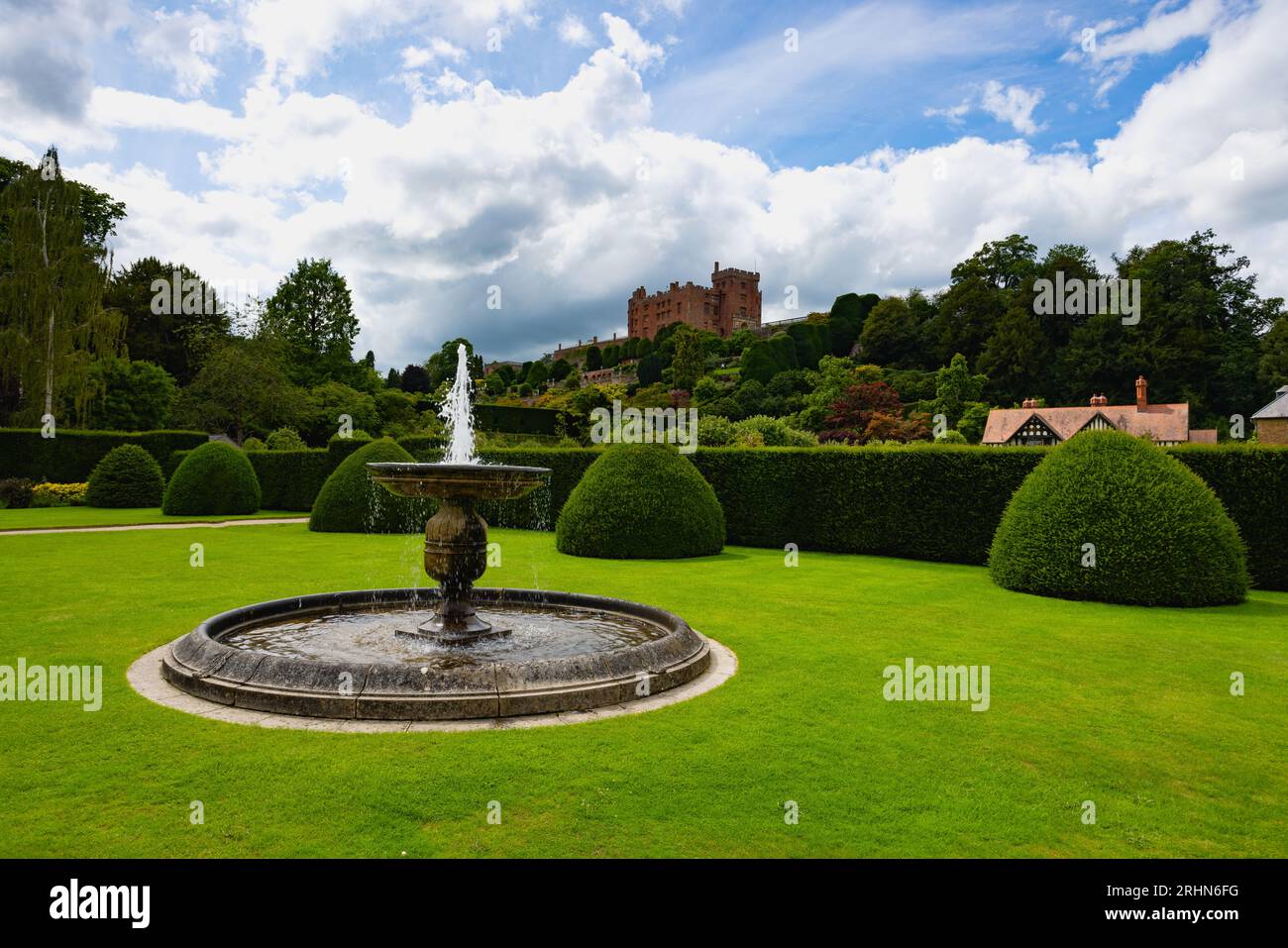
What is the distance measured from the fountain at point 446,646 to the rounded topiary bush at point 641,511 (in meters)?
6.14

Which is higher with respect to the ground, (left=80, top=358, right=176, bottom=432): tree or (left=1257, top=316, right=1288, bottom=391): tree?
(left=1257, top=316, right=1288, bottom=391): tree

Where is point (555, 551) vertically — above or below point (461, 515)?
below

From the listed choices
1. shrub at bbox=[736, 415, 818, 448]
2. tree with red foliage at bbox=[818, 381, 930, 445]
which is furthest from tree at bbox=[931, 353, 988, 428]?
shrub at bbox=[736, 415, 818, 448]

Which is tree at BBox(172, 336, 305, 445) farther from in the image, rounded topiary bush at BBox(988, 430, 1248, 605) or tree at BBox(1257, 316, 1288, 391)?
tree at BBox(1257, 316, 1288, 391)

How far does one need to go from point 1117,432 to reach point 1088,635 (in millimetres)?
4737

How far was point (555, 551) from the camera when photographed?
16.8 m

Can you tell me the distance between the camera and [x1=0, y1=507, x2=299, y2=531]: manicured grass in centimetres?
2086

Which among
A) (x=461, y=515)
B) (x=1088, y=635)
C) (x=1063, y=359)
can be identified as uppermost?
(x=1063, y=359)

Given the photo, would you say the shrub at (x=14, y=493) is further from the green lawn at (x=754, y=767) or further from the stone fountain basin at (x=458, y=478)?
the stone fountain basin at (x=458, y=478)

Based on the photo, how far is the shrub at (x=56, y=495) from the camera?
27.2 m

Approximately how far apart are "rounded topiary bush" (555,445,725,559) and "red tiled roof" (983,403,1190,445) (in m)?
31.9

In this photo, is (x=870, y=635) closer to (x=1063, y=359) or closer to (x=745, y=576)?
(x=745, y=576)

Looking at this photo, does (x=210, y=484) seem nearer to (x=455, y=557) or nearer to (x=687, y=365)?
(x=455, y=557)
